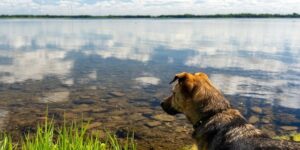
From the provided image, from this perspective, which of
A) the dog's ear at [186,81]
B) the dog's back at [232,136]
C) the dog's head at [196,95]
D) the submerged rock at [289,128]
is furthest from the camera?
the submerged rock at [289,128]

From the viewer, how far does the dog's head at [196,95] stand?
7.78 meters

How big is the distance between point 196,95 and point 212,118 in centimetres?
61

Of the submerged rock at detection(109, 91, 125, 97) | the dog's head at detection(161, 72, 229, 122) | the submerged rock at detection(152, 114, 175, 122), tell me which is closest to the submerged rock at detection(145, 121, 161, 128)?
the submerged rock at detection(152, 114, 175, 122)

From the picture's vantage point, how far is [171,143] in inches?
518

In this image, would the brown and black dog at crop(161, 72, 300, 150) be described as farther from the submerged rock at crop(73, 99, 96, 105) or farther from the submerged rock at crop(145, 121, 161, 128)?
the submerged rock at crop(73, 99, 96, 105)

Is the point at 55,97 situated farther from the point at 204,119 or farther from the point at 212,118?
the point at 212,118

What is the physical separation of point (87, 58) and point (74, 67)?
22.0 feet

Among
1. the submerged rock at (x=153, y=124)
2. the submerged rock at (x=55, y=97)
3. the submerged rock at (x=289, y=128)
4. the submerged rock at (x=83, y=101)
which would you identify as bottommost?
the submerged rock at (x=55, y=97)

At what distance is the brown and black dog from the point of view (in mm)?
6774

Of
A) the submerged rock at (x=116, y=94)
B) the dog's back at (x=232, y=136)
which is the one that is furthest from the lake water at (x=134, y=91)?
the dog's back at (x=232, y=136)

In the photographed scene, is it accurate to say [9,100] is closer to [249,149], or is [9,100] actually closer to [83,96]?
[83,96]

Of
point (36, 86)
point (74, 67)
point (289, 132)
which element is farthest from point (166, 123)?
point (74, 67)

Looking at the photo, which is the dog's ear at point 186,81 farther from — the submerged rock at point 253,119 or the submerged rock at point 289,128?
the submerged rock at point 253,119

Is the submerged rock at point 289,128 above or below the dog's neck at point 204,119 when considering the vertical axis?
below
